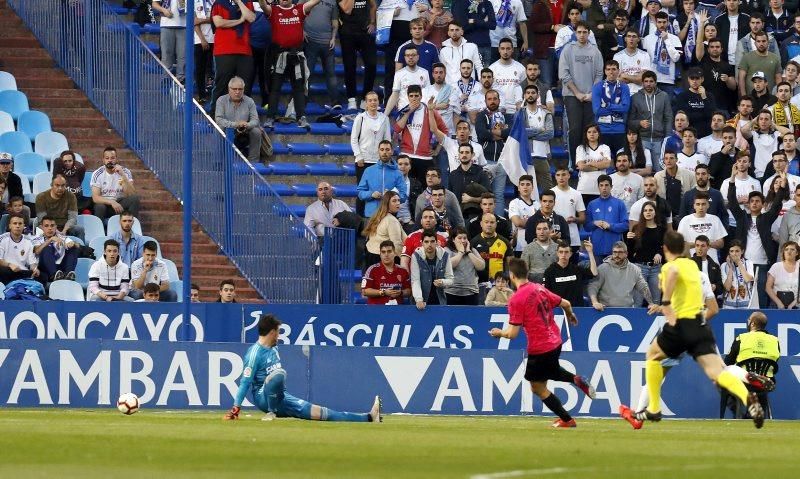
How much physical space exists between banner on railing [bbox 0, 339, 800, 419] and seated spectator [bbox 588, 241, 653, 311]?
7.28ft

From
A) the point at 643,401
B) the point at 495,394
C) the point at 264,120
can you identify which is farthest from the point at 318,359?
the point at 264,120

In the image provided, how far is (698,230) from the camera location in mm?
23406

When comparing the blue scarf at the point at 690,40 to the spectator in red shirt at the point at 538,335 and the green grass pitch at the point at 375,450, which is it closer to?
the green grass pitch at the point at 375,450

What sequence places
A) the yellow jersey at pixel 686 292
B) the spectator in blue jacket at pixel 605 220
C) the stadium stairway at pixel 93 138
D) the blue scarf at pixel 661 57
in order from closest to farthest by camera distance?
the yellow jersey at pixel 686 292
the spectator in blue jacket at pixel 605 220
the stadium stairway at pixel 93 138
the blue scarf at pixel 661 57

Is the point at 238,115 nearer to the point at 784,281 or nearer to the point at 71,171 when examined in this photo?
the point at 71,171

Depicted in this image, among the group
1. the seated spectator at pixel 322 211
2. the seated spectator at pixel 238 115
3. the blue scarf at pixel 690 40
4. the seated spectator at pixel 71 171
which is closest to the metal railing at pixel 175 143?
the seated spectator at pixel 322 211

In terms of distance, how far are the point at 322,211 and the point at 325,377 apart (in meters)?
4.04

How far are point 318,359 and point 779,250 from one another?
7305 mm

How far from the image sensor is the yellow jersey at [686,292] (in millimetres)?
15078

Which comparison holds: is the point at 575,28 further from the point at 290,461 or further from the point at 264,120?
the point at 290,461

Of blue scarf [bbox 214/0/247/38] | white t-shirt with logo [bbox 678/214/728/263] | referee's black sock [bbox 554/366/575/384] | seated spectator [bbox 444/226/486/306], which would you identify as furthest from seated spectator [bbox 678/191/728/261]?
blue scarf [bbox 214/0/247/38]

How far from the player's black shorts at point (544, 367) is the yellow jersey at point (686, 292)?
1726 millimetres

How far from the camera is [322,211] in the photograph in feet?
78.6

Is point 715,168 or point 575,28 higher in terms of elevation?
point 575,28
